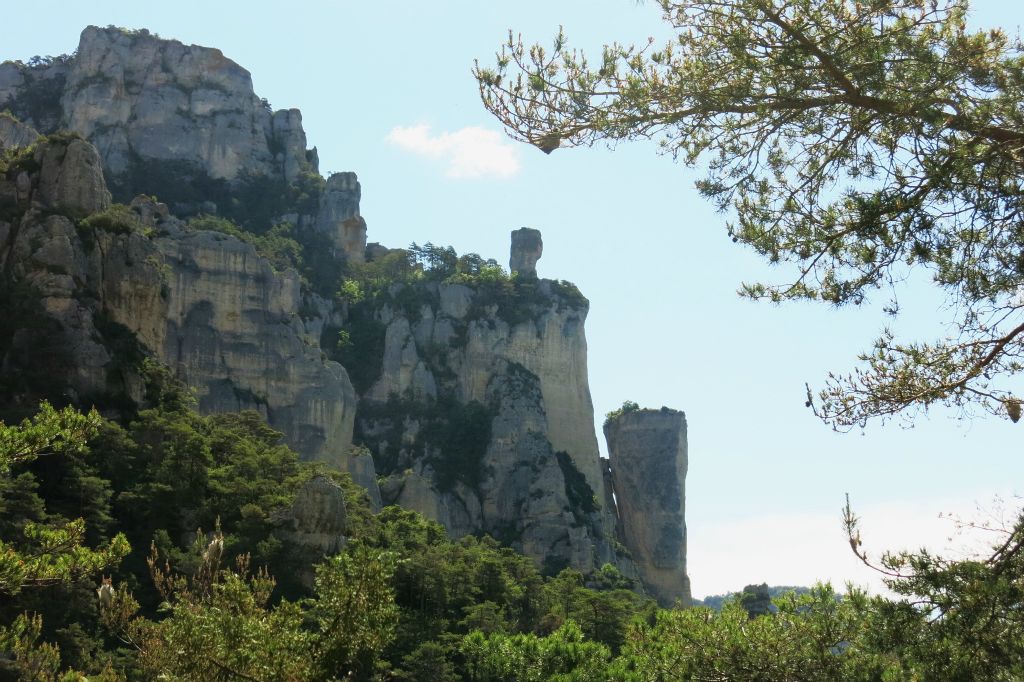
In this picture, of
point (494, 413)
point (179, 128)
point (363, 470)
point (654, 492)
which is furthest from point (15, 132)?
point (654, 492)

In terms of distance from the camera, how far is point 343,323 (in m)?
65.9

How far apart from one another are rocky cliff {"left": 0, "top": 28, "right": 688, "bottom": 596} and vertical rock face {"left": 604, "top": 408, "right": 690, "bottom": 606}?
0.13m

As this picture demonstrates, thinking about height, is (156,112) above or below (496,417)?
above

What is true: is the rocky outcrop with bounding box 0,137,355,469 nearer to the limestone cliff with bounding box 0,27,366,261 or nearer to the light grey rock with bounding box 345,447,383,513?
the light grey rock with bounding box 345,447,383,513

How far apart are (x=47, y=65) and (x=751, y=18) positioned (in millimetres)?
64875

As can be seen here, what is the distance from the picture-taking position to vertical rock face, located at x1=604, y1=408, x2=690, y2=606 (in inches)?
2712

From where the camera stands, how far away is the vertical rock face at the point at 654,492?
226 feet

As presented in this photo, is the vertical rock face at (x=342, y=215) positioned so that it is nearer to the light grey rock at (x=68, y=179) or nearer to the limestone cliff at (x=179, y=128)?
the limestone cliff at (x=179, y=128)

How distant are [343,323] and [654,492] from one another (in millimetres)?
19673

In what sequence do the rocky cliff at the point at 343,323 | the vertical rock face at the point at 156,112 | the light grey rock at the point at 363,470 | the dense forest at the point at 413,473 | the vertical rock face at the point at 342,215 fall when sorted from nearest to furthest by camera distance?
the dense forest at the point at 413,473 < the rocky cliff at the point at 343,323 < the light grey rock at the point at 363,470 < the vertical rock face at the point at 156,112 < the vertical rock face at the point at 342,215

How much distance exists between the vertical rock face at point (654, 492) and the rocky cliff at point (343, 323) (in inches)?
5.2

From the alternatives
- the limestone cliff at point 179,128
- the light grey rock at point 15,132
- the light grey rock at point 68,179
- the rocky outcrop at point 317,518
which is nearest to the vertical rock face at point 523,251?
Answer: the limestone cliff at point 179,128

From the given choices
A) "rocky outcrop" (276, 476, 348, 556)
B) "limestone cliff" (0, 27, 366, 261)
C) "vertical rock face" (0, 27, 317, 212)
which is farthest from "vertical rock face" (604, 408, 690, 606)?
"rocky outcrop" (276, 476, 348, 556)

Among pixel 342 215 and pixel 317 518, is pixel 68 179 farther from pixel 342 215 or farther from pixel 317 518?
pixel 342 215
